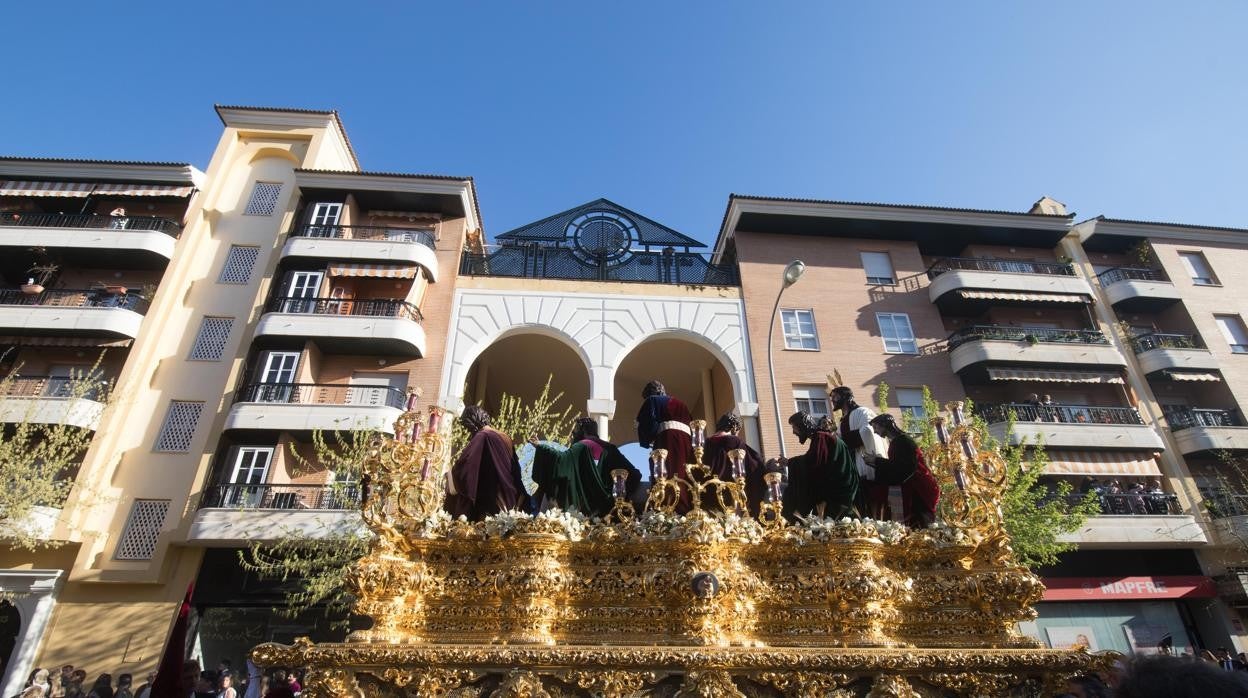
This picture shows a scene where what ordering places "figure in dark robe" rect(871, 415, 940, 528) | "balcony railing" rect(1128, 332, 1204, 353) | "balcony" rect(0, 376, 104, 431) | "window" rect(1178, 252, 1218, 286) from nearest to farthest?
"figure in dark robe" rect(871, 415, 940, 528)
"balcony" rect(0, 376, 104, 431)
"balcony railing" rect(1128, 332, 1204, 353)
"window" rect(1178, 252, 1218, 286)

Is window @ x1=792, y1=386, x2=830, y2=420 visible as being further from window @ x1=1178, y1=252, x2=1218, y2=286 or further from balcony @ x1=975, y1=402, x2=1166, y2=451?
window @ x1=1178, y1=252, x2=1218, y2=286

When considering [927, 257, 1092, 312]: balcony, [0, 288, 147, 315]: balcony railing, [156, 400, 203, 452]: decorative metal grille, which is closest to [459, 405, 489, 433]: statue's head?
[156, 400, 203, 452]: decorative metal grille

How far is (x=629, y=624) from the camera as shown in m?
4.58

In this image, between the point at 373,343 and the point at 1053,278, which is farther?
the point at 1053,278

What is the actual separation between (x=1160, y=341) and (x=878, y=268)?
33.5 ft

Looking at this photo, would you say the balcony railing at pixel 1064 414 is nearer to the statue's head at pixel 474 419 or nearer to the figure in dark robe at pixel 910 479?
the figure in dark robe at pixel 910 479

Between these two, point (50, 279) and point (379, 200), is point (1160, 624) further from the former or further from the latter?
point (50, 279)

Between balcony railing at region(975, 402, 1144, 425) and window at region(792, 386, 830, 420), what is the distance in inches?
212

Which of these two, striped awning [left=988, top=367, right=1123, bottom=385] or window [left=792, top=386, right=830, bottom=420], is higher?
striped awning [left=988, top=367, right=1123, bottom=385]

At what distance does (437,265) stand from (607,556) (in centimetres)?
1678

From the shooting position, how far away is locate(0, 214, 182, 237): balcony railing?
19.3 meters

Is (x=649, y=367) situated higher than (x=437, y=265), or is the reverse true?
(x=437, y=265)

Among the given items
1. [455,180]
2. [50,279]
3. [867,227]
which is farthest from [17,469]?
[867,227]

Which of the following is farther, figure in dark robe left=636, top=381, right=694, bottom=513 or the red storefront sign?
the red storefront sign
